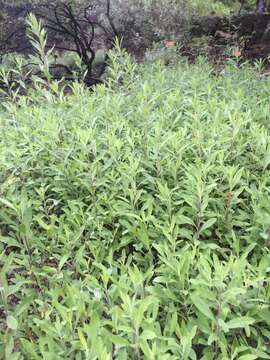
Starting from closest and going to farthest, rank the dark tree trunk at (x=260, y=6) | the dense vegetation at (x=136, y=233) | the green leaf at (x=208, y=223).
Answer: the dense vegetation at (x=136, y=233) < the green leaf at (x=208, y=223) < the dark tree trunk at (x=260, y=6)

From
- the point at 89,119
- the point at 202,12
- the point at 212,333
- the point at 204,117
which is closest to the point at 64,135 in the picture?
the point at 89,119

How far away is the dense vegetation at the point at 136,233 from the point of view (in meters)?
1.47

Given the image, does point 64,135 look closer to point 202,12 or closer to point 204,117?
point 204,117

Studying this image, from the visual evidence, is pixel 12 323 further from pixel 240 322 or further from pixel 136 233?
pixel 240 322

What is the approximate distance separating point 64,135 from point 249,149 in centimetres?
120

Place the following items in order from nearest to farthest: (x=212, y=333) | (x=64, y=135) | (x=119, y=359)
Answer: (x=119, y=359)
(x=212, y=333)
(x=64, y=135)

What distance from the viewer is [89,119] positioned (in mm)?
2914

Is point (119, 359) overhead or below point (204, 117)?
below

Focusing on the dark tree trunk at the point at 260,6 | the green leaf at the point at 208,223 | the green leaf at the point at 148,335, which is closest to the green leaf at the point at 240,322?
the green leaf at the point at 148,335

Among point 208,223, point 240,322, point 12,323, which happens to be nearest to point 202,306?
point 240,322

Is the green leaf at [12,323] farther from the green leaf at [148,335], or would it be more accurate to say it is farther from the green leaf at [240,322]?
the green leaf at [240,322]

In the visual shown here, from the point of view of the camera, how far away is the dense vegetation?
1473 mm

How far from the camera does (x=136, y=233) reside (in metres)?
1.94

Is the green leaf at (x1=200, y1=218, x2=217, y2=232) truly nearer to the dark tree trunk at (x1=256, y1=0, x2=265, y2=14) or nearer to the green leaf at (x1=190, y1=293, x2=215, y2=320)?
the green leaf at (x1=190, y1=293, x2=215, y2=320)
